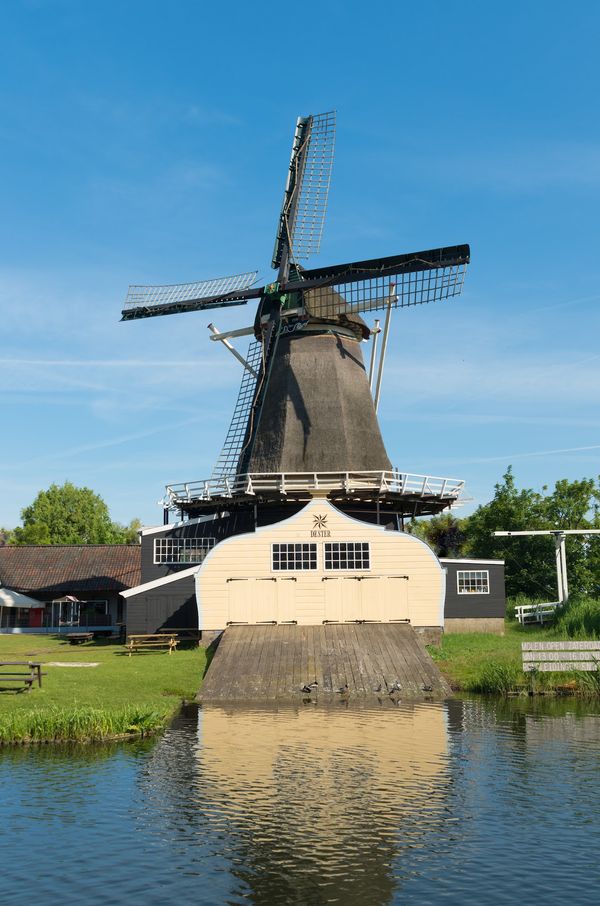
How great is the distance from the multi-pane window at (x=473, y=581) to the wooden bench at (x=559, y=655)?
38.2 feet

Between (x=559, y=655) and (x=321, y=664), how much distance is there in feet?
25.0

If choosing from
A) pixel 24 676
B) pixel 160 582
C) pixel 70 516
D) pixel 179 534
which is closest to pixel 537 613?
pixel 179 534

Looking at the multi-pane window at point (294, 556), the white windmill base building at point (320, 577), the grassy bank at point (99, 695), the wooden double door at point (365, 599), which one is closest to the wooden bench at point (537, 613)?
the white windmill base building at point (320, 577)

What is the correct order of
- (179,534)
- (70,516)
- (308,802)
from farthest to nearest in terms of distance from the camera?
(70,516) → (179,534) → (308,802)

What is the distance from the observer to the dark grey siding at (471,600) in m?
39.3

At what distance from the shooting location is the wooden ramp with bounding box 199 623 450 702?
26406 millimetres

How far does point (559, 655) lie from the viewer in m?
27.7

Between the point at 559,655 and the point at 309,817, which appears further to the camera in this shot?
the point at 559,655

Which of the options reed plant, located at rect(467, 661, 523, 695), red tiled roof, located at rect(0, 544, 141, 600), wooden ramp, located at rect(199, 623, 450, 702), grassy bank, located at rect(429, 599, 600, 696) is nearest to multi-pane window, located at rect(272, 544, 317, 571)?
wooden ramp, located at rect(199, 623, 450, 702)

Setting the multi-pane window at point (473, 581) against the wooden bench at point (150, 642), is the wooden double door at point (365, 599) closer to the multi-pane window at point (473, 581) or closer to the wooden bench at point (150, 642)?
the multi-pane window at point (473, 581)

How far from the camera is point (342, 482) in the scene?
37.4m

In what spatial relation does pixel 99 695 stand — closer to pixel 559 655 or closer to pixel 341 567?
pixel 341 567

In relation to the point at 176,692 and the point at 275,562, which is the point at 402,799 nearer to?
the point at 176,692

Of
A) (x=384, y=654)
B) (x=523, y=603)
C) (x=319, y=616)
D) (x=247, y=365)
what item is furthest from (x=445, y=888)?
(x=523, y=603)
